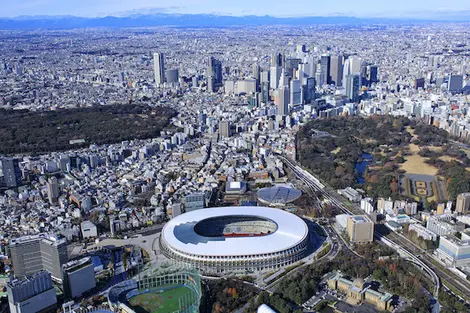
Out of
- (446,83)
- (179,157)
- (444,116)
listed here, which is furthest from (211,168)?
(446,83)

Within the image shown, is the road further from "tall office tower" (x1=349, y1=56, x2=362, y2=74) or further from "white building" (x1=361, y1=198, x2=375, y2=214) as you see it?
"tall office tower" (x1=349, y1=56, x2=362, y2=74)

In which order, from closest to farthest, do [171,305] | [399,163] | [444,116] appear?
[171,305]
[399,163]
[444,116]

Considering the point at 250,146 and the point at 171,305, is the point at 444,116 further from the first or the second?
the point at 171,305

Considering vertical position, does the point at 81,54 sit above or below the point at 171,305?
above

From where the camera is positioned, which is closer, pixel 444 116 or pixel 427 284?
pixel 427 284

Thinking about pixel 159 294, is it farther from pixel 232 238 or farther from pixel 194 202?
pixel 194 202

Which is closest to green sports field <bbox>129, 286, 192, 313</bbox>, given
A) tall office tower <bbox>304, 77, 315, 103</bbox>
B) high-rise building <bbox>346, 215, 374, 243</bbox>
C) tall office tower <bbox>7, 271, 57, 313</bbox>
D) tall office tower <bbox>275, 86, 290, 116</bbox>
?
tall office tower <bbox>7, 271, 57, 313</bbox>

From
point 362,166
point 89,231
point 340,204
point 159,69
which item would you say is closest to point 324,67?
point 159,69
